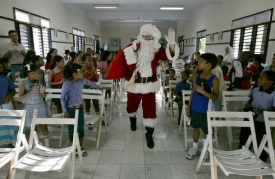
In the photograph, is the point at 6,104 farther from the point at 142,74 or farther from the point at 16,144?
the point at 142,74

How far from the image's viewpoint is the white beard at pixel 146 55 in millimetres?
2352

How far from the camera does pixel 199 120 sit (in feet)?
6.76

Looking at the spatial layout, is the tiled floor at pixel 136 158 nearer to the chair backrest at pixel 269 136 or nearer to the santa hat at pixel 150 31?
the chair backrest at pixel 269 136

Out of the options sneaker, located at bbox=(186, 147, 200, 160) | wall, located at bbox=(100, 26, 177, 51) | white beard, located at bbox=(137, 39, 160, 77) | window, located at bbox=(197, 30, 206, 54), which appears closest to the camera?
sneaker, located at bbox=(186, 147, 200, 160)

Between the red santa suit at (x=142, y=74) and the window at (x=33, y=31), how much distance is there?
3.12 meters

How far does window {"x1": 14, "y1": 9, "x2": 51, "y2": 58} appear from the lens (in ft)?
14.2

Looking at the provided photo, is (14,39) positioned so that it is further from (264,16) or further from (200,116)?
(264,16)

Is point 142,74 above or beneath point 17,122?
above

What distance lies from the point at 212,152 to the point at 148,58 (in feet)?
4.31

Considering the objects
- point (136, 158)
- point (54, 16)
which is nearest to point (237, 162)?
point (136, 158)

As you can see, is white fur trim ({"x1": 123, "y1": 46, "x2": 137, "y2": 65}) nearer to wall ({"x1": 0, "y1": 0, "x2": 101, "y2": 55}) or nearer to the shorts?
the shorts

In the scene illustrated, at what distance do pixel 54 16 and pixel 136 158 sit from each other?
5758mm

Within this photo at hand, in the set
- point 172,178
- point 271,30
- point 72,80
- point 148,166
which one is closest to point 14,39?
point 72,80

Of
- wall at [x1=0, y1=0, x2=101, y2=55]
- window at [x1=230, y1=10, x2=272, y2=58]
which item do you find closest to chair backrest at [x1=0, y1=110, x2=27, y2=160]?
wall at [x1=0, y1=0, x2=101, y2=55]
